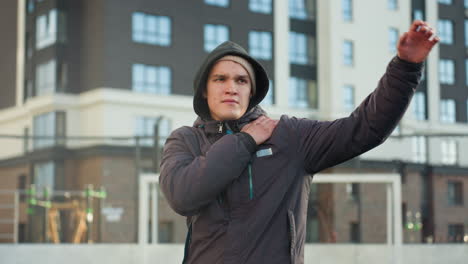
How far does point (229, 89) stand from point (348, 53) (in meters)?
10.4

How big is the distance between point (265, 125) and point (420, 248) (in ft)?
12.5

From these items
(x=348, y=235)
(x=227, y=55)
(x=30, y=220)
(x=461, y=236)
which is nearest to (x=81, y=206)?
(x=30, y=220)

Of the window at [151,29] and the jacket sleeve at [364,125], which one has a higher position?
the window at [151,29]

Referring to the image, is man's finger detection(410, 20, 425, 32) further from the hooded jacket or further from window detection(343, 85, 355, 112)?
window detection(343, 85, 355, 112)

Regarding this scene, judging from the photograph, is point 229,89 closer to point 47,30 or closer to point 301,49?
point 47,30

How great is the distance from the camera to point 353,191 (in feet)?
24.4

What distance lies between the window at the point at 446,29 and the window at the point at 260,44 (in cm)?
258

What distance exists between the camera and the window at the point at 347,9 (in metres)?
11.2

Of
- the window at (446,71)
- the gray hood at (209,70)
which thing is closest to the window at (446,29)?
the window at (446,71)

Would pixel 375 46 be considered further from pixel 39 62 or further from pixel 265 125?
pixel 265 125

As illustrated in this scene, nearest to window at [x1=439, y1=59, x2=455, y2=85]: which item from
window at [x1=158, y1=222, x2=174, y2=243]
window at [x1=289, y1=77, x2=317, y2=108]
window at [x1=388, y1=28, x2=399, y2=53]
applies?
window at [x1=388, y1=28, x2=399, y2=53]

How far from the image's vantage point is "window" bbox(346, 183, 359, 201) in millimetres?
7290

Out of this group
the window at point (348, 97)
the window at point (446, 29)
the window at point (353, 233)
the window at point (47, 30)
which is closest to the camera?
the window at point (353, 233)

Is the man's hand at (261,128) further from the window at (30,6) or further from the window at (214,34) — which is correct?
the window at (214,34)
